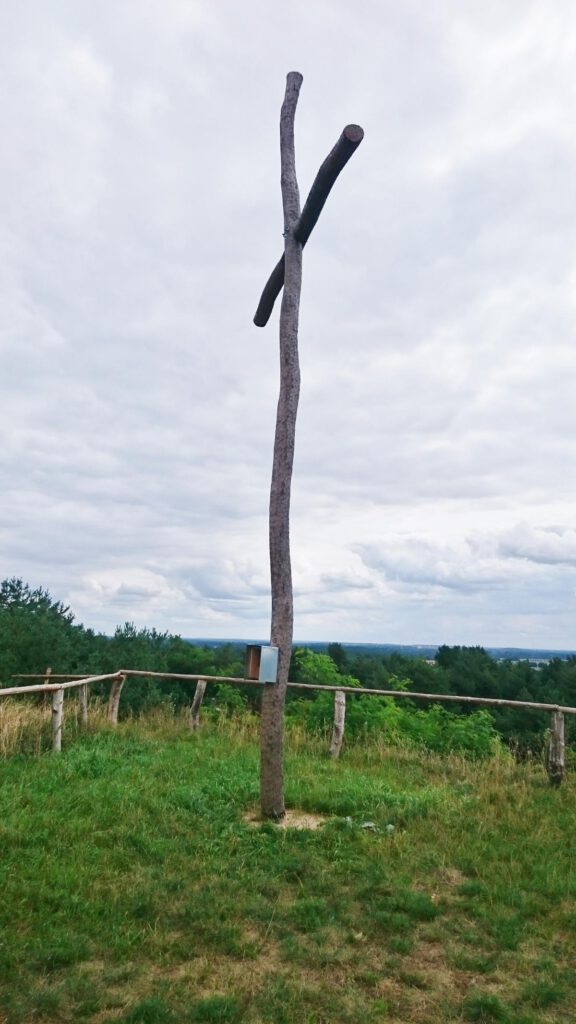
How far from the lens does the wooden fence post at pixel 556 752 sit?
791 centimetres

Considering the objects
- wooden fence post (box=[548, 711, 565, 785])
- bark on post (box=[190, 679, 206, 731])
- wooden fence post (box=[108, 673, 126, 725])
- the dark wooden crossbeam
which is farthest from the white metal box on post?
wooden fence post (box=[108, 673, 126, 725])

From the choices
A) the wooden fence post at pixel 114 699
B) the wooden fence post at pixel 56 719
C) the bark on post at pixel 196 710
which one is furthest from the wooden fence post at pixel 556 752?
the wooden fence post at pixel 114 699

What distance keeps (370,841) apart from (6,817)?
A: 297 cm

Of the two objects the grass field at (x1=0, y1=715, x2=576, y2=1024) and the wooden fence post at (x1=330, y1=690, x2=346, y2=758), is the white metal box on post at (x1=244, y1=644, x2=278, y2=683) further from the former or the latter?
the wooden fence post at (x1=330, y1=690, x2=346, y2=758)

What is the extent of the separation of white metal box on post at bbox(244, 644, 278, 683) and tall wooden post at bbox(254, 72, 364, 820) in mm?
107

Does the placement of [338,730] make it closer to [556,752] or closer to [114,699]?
[556,752]

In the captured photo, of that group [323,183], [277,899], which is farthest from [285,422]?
[277,899]

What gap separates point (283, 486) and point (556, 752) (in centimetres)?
431

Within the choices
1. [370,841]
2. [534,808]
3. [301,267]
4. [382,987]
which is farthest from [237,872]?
[301,267]

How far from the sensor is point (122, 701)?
1742 centimetres

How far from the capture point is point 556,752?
794 cm

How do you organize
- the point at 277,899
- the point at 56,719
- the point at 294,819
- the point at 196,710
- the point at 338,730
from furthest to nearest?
1. the point at 196,710
2. the point at 338,730
3. the point at 56,719
4. the point at 294,819
5. the point at 277,899

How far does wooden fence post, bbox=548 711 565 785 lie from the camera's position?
7914 mm

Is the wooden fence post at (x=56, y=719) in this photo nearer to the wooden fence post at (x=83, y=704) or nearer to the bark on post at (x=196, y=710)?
the wooden fence post at (x=83, y=704)
